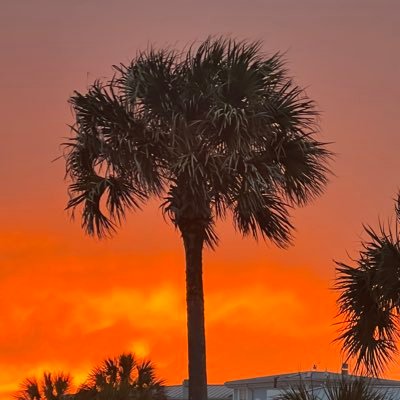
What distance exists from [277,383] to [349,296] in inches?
932

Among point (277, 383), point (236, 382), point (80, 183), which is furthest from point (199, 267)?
point (236, 382)

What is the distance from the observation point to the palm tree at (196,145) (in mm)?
20688

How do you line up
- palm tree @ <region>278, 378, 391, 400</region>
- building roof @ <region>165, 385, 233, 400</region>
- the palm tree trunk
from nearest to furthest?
palm tree @ <region>278, 378, 391, 400</region>, the palm tree trunk, building roof @ <region>165, 385, 233, 400</region>

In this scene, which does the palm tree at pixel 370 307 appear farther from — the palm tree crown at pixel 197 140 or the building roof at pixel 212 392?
the building roof at pixel 212 392

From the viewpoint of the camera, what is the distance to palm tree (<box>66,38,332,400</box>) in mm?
20688

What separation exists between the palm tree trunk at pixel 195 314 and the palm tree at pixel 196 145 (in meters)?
0.02

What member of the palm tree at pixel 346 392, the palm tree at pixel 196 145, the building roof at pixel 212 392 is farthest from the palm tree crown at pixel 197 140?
the building roof at pixel 212 392

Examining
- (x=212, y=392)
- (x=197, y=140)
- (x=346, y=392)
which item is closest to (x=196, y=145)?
(x=197, y=140)

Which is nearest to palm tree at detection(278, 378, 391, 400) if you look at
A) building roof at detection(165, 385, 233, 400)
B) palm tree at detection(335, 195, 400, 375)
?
palm tree at detection(335, 195, 400, 375)

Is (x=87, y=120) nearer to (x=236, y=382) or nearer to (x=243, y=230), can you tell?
(x=243, y=230)

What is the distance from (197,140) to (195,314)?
3.72 meters

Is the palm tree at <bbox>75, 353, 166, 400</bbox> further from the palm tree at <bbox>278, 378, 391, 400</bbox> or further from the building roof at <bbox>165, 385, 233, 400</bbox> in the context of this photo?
the building roof at <bbox>165, 385, 233, 400</bbox>

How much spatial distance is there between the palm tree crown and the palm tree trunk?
460 millimetres

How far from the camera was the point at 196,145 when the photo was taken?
20672 mm
